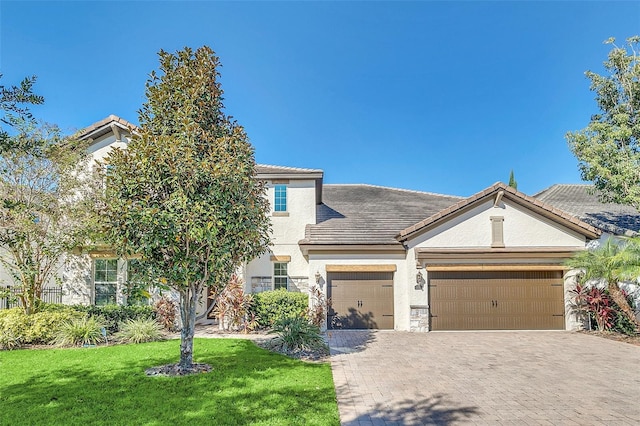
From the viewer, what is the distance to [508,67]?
59.7ft

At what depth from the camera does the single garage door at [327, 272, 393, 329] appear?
14.7 m

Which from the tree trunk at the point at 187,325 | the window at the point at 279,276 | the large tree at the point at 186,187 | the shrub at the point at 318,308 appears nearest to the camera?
the large tree at the point at 186,187

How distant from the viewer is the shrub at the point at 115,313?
13383 mm

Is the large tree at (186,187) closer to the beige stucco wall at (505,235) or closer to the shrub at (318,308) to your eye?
the shrub at (318,308)

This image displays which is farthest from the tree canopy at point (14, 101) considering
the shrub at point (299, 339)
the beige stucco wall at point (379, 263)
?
the beige stucco wall at point (379, 263)

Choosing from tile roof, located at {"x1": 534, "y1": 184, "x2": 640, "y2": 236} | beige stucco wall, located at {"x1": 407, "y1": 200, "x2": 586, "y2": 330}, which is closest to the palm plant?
beige stucco wall, located at {"x1": 407, "y1": 200, "x2": 586, "y2": 330}

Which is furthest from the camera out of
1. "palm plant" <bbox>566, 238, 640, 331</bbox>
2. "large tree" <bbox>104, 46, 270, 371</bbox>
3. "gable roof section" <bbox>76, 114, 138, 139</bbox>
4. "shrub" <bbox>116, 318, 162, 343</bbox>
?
"gable roof section" <bbox>76, 114, 138, 139</bbox>

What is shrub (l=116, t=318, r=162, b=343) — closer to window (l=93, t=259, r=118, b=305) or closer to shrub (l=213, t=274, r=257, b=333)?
shrub (l=213, t=274, r=257, b=333)

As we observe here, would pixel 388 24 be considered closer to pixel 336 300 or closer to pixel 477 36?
pixel 477 36

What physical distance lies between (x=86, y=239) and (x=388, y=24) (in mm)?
15070

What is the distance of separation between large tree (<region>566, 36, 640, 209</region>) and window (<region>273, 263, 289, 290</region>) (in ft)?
47.7

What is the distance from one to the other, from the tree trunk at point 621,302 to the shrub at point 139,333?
1697 cm

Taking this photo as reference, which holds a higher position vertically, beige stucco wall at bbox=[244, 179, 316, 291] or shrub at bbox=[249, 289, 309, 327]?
beige stucco wall at bbox=[244, 179, 316, 291]

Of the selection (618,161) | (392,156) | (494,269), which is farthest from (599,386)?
(392,156)
